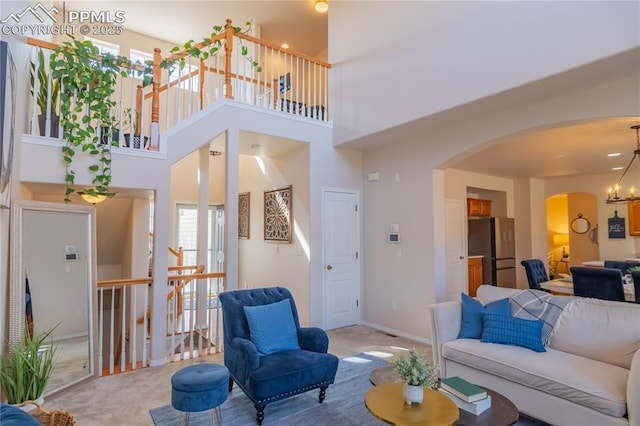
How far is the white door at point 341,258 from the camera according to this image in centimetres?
531

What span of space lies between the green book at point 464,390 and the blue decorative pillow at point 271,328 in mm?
1377

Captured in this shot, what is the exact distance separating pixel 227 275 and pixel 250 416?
72.2 inches

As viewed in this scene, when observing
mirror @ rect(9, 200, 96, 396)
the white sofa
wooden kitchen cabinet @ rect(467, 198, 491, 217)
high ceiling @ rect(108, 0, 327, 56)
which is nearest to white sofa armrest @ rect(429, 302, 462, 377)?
the white sofa

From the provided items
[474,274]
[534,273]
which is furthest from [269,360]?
[474,274]

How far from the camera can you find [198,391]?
92.2 inches

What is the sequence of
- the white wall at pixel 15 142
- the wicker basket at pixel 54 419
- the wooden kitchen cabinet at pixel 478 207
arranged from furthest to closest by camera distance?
the wooden kitchen cabinet at pixel 478 207, the white wall at pixel 15 142, the wicker basket at pixel 54 419

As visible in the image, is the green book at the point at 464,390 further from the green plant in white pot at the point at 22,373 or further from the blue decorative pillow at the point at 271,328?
the green plant in white pot at the point at 22,373

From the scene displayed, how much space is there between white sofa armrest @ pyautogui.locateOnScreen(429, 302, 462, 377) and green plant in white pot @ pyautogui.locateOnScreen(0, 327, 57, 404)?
10.7ft

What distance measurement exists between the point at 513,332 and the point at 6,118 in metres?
4.33

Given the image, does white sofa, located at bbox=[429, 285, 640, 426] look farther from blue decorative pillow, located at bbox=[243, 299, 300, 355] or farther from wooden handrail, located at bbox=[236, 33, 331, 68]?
wooden handrail, located at bbox=[236, 33, 331, 68]

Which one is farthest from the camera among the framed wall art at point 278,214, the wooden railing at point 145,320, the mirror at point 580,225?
the mirror at point 580,225

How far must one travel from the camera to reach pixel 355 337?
16.0 ft

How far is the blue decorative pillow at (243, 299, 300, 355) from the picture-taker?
3.02 metres

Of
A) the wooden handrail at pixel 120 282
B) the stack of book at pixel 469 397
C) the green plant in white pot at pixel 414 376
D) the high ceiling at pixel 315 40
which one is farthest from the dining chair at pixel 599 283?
the wooden handrail at pixel 120 282
